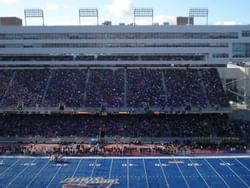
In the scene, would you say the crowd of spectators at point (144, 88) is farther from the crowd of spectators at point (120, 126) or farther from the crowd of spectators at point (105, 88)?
the crowd of spectators at point (120, 126)

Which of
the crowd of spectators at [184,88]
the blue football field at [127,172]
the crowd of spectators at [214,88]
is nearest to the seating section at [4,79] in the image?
the blue football field at [127,172]

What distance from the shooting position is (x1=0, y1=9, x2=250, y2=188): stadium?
31956mm

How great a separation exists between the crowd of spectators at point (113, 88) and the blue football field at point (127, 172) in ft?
32.8

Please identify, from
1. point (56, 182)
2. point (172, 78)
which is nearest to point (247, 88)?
point (172, 78)

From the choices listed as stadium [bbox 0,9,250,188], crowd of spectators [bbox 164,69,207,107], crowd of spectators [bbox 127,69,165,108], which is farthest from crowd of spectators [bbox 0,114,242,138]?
crowd of spectators [bbox 127,69,165,108]

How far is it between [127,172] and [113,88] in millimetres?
16517

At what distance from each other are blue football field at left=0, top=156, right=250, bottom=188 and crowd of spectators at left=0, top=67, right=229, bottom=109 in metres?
9.99

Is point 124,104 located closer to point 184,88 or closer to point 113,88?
point 113,88

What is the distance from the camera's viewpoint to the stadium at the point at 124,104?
1258 inches

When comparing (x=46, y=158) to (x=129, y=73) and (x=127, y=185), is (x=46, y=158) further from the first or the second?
(x=129, y=73)

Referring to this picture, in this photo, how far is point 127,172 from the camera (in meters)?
30.8

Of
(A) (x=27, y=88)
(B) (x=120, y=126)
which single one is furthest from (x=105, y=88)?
(A) (x=27, y=88)

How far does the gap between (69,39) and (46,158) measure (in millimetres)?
16722

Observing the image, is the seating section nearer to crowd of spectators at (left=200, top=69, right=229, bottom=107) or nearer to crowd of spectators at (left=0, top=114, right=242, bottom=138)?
crowd of spectators at (left=0, top=114, right=242, bottom=138)
